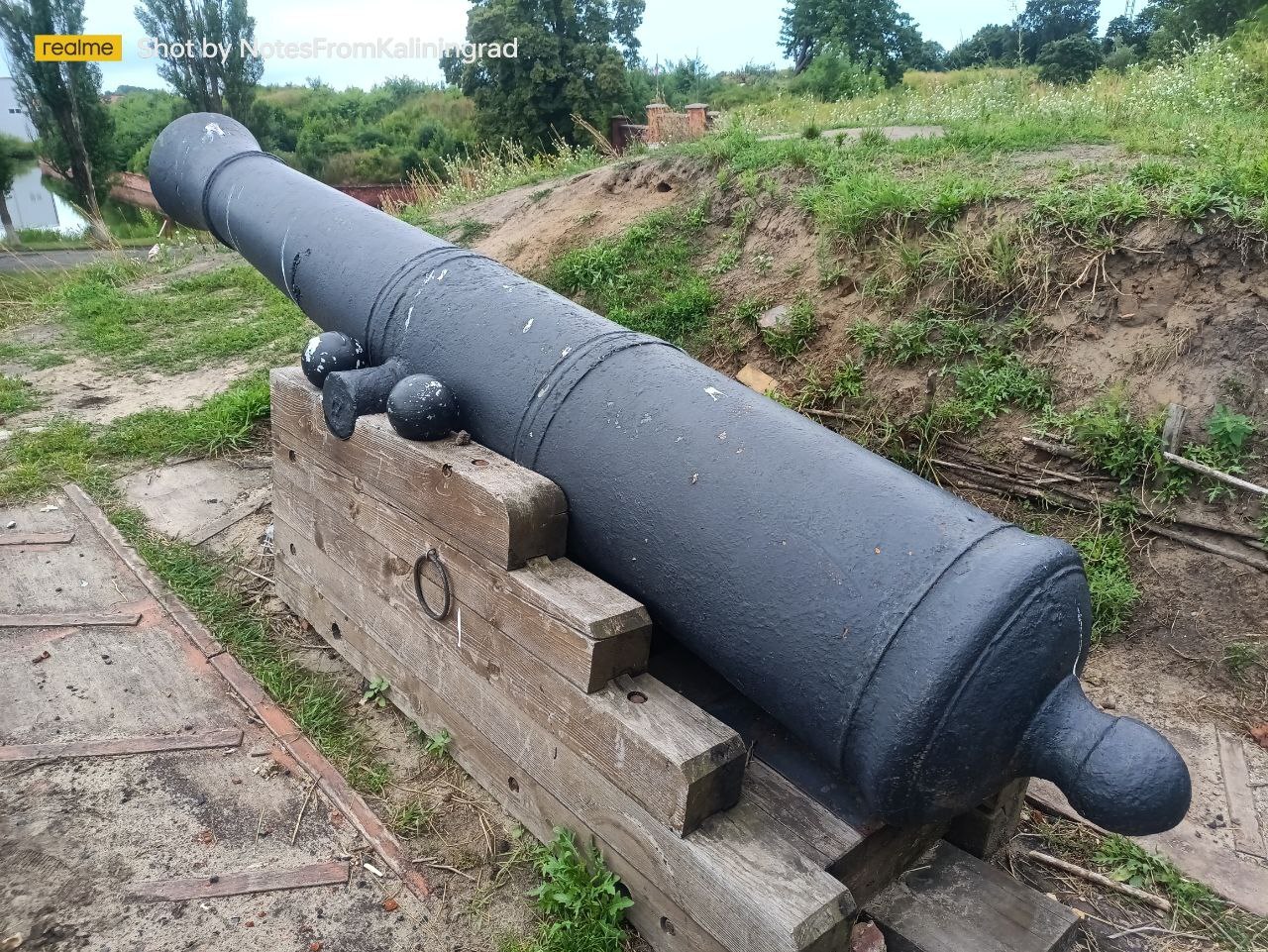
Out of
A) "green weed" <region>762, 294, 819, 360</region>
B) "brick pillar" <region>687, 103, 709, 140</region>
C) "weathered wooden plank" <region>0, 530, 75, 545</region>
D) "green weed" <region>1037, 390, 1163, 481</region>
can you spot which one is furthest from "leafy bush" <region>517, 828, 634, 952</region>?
"brick pillar" <region>687, 103, 709, 140</region>

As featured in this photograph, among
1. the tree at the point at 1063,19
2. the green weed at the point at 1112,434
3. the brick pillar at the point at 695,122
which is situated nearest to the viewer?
the green weed at the point at 1112,434

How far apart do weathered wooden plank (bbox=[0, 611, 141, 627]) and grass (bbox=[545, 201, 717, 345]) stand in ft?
10.8

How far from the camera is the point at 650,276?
6.21 metres

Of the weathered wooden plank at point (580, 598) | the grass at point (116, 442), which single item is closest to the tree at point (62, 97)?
the grass at point (116, 442)

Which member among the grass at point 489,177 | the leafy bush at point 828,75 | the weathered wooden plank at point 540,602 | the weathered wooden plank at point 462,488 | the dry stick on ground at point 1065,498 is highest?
the leafy bush at point 828,75

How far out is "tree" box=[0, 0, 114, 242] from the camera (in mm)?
25703

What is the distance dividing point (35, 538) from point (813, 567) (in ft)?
13.0

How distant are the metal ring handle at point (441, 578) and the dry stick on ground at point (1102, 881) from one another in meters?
1.87

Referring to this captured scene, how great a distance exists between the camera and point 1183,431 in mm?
3881

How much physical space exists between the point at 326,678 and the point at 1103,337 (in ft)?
12.1

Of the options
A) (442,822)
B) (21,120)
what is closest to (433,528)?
(442,822)

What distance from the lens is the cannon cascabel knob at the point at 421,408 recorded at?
2514mm

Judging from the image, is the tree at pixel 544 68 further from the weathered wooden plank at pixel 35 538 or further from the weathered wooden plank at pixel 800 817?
the weathered wooden plank at pixel 800 817

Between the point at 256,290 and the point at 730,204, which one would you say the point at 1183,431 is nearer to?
the point at 730,204
